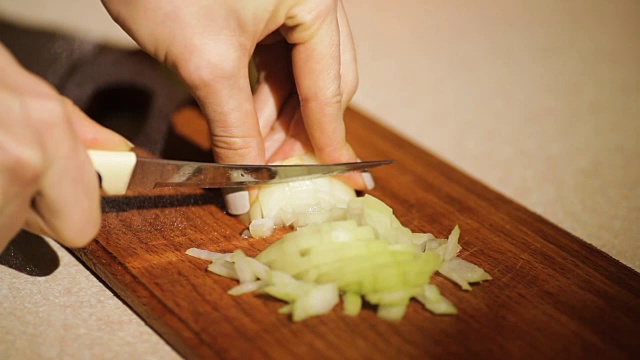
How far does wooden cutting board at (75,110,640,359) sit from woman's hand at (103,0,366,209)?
0.65 feet

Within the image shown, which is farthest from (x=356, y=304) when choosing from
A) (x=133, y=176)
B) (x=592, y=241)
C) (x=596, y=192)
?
(x=596, y=192)

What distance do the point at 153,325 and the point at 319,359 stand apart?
1.00 ft

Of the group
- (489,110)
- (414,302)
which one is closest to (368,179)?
(414,302)

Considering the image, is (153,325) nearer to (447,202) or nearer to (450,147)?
(447,202)

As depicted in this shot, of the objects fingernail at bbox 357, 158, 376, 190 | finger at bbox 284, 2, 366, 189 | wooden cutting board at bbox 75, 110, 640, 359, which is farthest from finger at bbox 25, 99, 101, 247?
fingernail at bbox 357, 158, 376, 190

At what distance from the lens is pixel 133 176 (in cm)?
112

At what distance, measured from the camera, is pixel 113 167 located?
1.07 meters

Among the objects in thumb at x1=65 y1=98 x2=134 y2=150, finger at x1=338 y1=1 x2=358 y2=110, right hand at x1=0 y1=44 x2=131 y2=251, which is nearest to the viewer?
right hand at x1=0 y1=44 x2=131 y2=251

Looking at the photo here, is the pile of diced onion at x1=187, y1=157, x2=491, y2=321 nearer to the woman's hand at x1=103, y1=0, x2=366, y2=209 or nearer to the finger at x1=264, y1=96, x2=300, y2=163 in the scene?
the woman's hand at x1=103, y1=0, x2=366, y2=209

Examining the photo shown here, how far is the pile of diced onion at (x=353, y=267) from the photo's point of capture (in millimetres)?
1096

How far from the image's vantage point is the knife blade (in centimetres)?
107

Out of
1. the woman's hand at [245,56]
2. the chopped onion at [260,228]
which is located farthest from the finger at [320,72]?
the chopped onion at [260,228]

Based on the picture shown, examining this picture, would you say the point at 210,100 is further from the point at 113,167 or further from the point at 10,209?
the point at 10,209

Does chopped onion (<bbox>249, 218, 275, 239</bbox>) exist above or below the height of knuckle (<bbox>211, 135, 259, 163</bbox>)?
below
